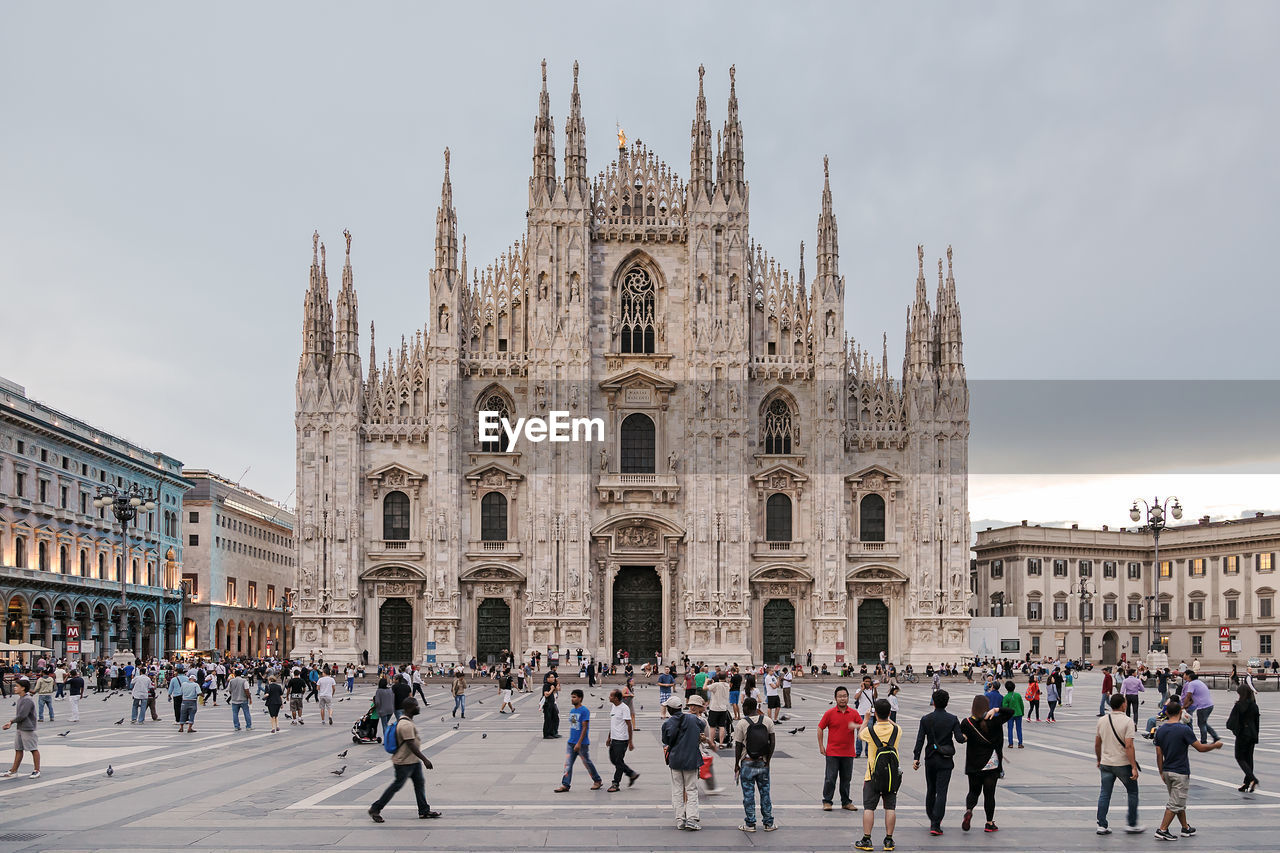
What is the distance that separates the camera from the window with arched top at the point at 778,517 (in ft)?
193

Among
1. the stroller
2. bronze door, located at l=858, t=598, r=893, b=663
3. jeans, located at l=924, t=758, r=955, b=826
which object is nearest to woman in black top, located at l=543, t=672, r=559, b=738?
the stroller

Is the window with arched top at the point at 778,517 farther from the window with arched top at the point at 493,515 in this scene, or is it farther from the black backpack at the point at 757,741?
the black backpack at the point at 757,741

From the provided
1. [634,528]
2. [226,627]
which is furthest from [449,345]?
[226,627]

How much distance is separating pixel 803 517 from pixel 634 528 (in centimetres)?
778

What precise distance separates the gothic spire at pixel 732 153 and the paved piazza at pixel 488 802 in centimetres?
3707

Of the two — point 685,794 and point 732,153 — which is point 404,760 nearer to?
point 685,794

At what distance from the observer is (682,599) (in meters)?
57.8

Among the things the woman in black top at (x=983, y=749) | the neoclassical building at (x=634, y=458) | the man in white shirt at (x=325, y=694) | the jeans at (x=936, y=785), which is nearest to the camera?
the jeans at (x=936, y=785)

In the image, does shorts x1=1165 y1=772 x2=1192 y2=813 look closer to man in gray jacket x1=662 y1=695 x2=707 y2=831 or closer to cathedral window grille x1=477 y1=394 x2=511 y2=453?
man in gray jacket x1=662 y1=695 x2=707 y2=831

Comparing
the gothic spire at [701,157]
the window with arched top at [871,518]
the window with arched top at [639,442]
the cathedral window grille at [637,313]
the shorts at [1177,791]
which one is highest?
the gothic spire at [701,157]

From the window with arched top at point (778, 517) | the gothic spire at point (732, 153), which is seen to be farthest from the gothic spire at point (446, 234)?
the window with arched top at point (778, 517)

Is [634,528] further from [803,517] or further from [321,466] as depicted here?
[321,466]

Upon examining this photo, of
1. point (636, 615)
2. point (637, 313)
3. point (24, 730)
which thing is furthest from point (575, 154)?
point (24, 730)

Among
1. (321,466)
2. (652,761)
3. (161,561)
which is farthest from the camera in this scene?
(161,561)
